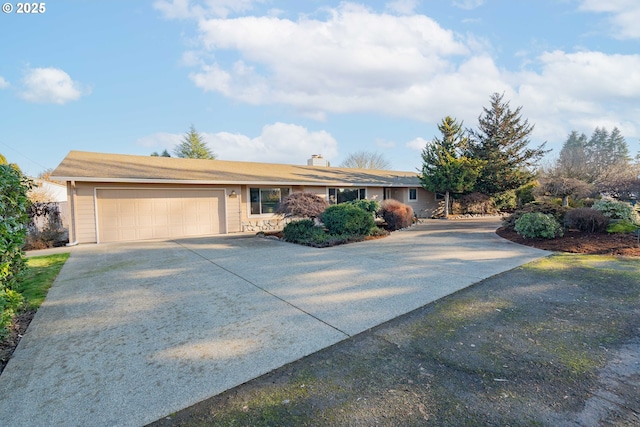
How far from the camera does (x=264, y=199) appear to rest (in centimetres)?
1491

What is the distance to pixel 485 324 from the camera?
3570 millimetres

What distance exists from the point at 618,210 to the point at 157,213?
1596 cm

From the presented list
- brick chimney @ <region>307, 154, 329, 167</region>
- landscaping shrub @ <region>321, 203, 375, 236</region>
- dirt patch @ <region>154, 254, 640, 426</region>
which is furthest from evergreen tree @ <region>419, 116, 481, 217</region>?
dirt patch @ <region>154, 254, 640, 426</region>

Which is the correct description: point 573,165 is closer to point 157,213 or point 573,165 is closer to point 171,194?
point 171,194

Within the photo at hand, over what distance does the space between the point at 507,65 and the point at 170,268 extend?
14.1 meters

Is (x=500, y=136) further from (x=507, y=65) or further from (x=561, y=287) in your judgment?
(x=561, y=287)

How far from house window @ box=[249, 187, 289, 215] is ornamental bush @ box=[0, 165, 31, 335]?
10.0 m

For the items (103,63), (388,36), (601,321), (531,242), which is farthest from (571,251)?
(103,63)

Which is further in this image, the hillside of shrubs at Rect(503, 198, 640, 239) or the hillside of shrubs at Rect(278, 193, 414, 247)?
the hillside of shrubs at Rect(278, 193, 414, 247)

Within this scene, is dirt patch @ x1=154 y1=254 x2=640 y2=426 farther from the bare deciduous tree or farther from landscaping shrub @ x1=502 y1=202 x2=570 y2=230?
the bare deciduous tree

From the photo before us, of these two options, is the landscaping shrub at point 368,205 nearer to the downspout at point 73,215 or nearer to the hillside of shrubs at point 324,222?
the hillside of shrubs at point 324,222

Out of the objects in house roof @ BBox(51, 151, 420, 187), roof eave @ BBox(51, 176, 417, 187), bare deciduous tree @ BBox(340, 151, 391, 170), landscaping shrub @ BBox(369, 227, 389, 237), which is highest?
bare deciduous tree @ BBox(340, 151, 391, 170)

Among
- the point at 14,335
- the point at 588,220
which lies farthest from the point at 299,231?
the point at 588,220

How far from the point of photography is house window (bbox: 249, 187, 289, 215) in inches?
575
